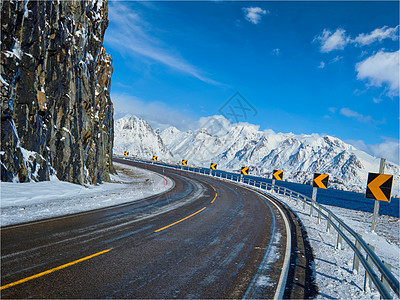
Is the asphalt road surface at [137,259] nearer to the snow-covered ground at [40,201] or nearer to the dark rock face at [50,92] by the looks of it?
the snow-covered ground at [40,201]

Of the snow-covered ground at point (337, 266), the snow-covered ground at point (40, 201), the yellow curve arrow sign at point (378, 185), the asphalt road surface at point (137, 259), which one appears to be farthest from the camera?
the snow-covered ground at point (40, 201)

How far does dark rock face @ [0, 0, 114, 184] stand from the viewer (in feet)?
49.3

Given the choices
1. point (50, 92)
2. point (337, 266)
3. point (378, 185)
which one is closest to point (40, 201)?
point (50, 92)

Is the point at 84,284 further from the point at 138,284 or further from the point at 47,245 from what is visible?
the point at 47,245

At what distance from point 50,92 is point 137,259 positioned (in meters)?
17.2

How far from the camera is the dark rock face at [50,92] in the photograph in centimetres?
1503

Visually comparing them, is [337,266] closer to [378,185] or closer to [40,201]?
[378,185]

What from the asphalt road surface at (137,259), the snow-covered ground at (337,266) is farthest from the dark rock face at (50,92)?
the snow-covered ground at (337,266)

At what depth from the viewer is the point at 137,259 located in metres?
6.23

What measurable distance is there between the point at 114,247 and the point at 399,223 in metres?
25.1

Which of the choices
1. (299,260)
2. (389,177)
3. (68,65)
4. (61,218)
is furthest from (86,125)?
→ (389,177)

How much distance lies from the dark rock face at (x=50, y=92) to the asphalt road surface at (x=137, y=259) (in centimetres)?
881

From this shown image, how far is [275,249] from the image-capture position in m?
7.93

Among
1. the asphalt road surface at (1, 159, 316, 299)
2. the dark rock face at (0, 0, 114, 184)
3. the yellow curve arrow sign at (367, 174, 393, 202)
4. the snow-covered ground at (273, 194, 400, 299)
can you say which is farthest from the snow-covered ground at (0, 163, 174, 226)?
the yellow curve arrow sign at (367, 174, 393, 202)
